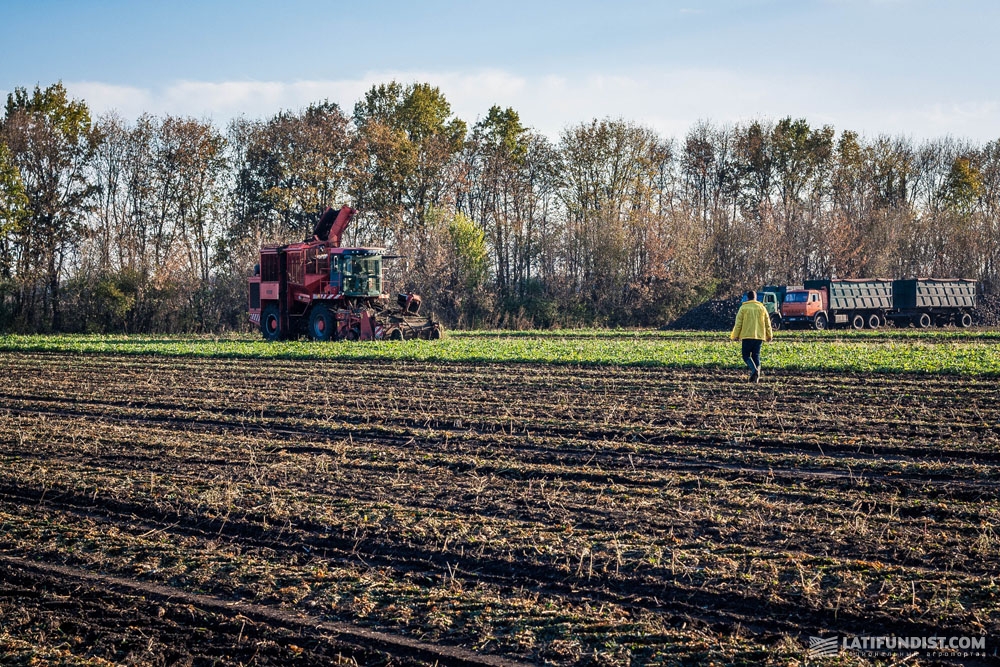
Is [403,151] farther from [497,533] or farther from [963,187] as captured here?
[497,533]

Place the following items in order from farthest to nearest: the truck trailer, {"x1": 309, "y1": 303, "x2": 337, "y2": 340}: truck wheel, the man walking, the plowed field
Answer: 1. the truck trailer
2. {"x1": 309, "y1": 303, "x2": 337, "y2": 340}: truck wheel
3. the man walking
4. the plowed field

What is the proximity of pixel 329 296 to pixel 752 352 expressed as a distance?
16168 mm

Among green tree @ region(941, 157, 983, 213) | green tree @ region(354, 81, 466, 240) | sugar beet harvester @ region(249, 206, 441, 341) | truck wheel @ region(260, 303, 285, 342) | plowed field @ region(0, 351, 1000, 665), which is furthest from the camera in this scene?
green tree @ region(941, 157, 983, 213)

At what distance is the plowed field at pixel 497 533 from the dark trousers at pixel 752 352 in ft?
10.8

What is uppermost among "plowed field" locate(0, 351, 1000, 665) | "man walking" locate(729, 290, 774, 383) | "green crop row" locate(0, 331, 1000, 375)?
"man walking" locate(729, 290, 774, 383)

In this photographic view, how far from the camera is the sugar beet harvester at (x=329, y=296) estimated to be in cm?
2875

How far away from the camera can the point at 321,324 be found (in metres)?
29.4

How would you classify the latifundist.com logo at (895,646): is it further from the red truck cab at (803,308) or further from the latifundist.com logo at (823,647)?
the red truck cab at (803,308)

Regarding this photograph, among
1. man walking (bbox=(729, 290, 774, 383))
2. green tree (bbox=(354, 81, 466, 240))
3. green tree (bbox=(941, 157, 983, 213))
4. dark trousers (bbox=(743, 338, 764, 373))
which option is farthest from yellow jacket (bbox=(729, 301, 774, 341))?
green tree (bbox=(941, 157, 983, 213))

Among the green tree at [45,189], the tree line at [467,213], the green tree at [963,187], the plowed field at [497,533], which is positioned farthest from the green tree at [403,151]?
the plowed field at [497,533]

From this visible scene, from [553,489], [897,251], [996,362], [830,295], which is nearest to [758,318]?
[996,362]

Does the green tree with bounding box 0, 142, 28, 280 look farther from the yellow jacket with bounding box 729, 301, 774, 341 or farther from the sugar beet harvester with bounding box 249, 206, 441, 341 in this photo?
the yellow jacket with bounding box 729, 301, 774, 341

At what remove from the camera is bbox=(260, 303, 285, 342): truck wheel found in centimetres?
3077

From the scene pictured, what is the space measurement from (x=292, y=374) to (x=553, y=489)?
12.6 meters
